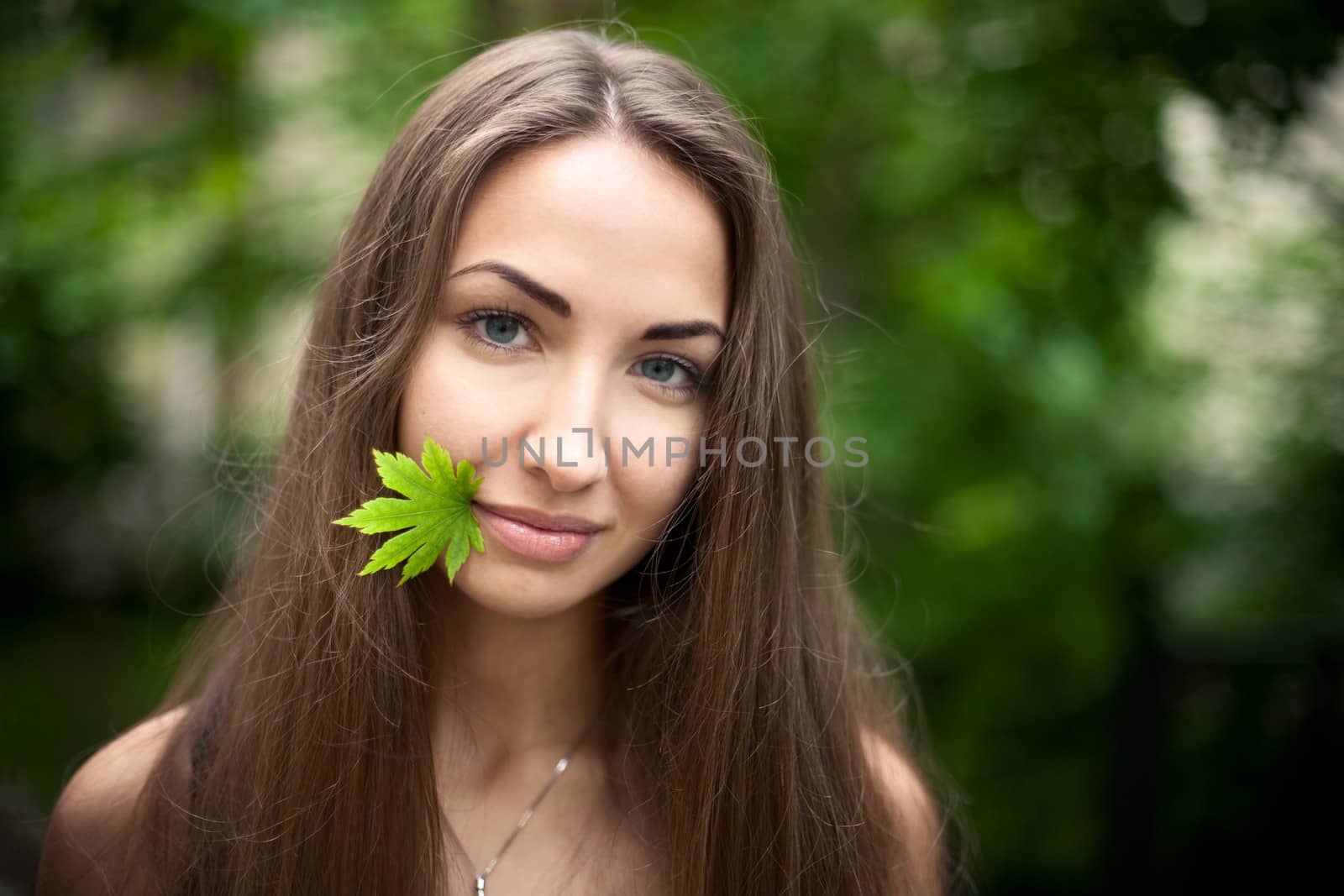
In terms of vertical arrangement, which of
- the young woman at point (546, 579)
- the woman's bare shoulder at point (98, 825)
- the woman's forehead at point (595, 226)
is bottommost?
the woman's bare shoulder at point (98, 825)

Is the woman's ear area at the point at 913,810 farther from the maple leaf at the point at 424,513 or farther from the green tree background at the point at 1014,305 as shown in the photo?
the maple leaf at the point at 424,513

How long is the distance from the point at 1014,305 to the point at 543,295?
2.22 meters

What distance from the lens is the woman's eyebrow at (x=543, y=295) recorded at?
1555 mm

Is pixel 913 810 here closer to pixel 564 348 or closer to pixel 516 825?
pixel 516 825

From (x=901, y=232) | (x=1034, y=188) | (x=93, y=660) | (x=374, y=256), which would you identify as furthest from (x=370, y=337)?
(x=93, y=660)

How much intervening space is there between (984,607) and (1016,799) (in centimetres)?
122

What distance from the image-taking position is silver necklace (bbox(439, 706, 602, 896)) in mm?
1776

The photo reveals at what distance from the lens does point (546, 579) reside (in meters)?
1.63

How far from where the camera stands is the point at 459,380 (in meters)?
1.60

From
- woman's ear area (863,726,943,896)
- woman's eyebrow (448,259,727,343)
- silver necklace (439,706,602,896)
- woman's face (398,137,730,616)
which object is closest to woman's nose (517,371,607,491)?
woman's face (398,137,730,616)

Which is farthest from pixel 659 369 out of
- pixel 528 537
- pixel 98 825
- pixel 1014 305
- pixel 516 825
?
pixel 1014 305

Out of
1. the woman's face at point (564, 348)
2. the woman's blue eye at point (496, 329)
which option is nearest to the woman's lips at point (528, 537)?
the woman's face at point (564, 348)

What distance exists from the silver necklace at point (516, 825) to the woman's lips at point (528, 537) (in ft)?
1.56

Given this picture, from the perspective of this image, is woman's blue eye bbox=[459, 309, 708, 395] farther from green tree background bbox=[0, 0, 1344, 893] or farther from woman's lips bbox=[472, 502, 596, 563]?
green tree background bbox=[0, 0, 1344, 893]
